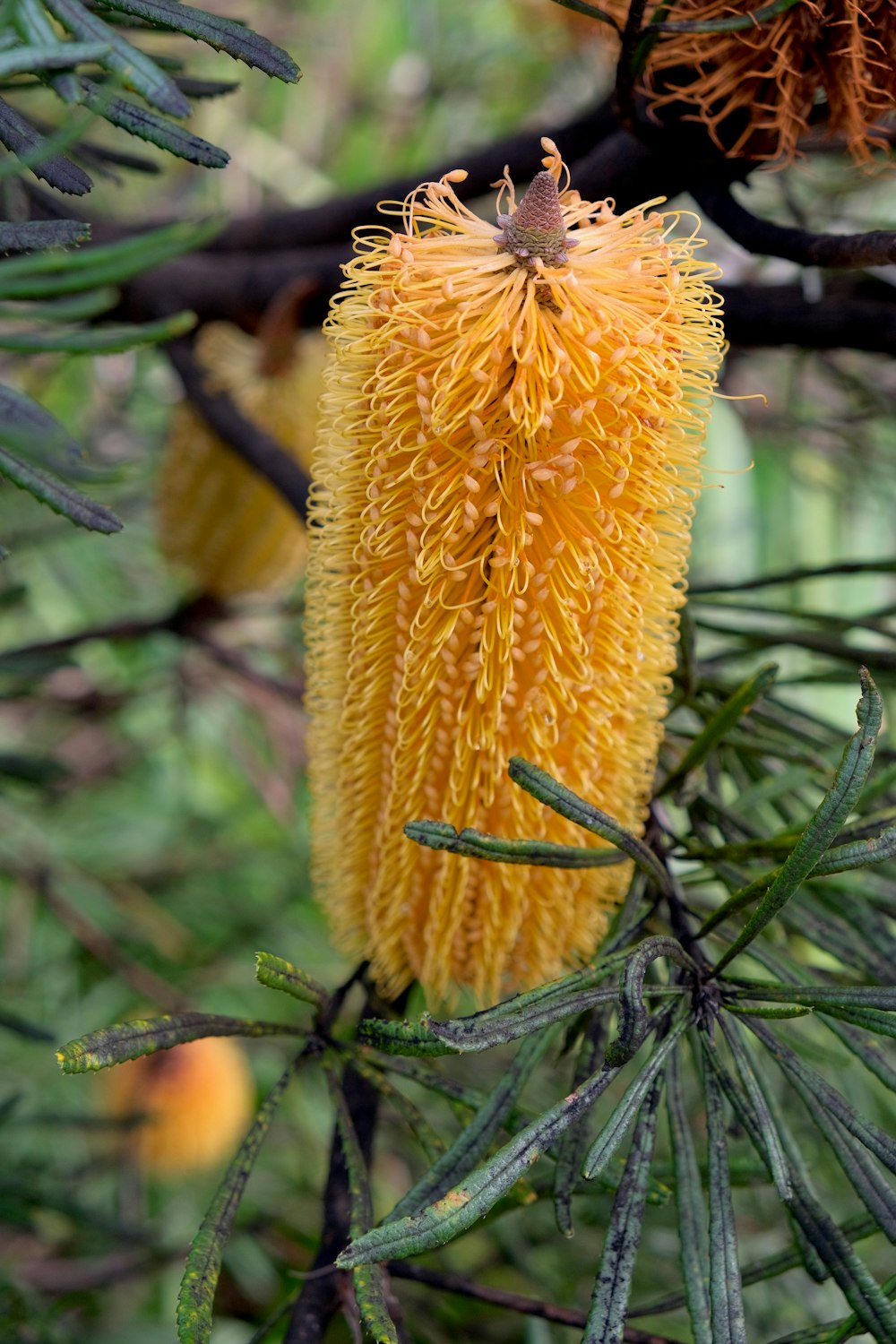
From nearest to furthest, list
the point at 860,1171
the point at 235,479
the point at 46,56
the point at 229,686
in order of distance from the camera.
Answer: the point at 46,56
the point at 860,1171
the point at 235,479
the point at 229,686

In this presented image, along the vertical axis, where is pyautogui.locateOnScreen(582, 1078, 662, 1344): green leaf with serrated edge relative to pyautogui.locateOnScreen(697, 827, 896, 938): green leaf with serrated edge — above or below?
below

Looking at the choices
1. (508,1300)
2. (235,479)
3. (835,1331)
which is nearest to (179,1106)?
(235,479)

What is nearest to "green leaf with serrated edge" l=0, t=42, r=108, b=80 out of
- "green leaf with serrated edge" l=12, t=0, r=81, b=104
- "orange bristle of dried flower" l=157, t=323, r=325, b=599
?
"green leaf with serrated edge" l=12, t=0, r=81, b=104

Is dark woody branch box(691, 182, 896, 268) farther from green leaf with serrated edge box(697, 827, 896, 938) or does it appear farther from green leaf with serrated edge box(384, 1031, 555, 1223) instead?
green leaf with serrated edge box(384, 1031, 555, 1223)

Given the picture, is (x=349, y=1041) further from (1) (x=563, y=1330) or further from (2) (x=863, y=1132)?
(1) (x=563, y=1330)

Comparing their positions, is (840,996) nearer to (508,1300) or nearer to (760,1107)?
(760,1107)

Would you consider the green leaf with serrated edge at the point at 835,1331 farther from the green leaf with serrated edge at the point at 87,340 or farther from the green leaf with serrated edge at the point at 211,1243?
the green leaf with serrated edge at the point at 87,340

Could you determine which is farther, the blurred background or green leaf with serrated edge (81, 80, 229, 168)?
the blurred background
